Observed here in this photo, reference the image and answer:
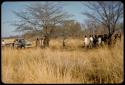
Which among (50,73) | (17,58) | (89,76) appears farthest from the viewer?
(17,58)

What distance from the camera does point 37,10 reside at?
12750mm

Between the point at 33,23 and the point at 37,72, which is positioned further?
the point at 33,23

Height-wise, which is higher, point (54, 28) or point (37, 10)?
point (37, 10)

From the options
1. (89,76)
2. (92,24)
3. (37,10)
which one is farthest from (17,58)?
(37,10)

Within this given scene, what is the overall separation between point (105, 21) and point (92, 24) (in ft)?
3.36

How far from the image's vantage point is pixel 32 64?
15.9ft

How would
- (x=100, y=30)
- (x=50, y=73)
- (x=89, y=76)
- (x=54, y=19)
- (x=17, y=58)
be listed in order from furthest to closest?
(x=54, y=19) < (x=100, y=30) < (x=17, y=58) < (x=89, y=76) < (x=50, y=73)

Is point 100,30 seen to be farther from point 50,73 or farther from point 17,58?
point 50,73

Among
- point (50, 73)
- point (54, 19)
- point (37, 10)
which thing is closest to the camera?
point (50, 73)

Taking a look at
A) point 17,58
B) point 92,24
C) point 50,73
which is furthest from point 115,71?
point 92,24

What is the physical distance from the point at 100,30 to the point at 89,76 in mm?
5346

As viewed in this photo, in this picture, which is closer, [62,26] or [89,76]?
[89,76]

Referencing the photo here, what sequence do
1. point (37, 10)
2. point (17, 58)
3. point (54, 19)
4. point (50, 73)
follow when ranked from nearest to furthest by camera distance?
point (50, 73), point (17, 58), point (37, 10), point (54, 19)

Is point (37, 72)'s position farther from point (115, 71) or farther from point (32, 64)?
point (115, 71)
